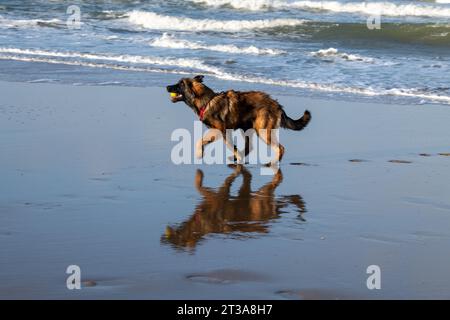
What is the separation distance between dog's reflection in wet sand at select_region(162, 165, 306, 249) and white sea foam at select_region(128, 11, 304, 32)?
16.1 meters

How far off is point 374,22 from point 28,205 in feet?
65.9

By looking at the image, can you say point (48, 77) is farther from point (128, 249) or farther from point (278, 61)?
point (128, 249)

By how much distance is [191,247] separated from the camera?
6930 mm

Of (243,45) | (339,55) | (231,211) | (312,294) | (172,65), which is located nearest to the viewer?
(312,294)

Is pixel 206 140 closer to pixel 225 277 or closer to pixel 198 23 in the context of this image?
pixel 225 277

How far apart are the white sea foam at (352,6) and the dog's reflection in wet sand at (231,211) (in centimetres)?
2152

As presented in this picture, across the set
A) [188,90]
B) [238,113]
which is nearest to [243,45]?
[188,90]

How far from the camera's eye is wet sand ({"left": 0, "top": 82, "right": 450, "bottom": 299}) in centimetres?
618

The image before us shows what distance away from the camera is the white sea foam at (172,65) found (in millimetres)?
14281

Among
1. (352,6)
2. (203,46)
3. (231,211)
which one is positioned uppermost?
(352,6)

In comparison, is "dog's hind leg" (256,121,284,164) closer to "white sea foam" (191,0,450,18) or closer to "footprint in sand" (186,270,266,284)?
"footprint in sand" (186,270,266,284)

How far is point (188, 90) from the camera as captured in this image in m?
10.4
